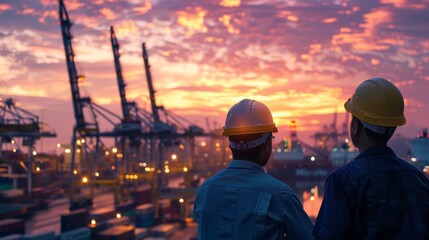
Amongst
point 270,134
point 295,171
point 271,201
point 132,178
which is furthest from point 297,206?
point 295,171

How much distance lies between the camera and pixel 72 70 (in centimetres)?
6303

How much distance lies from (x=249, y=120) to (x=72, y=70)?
62826 mm

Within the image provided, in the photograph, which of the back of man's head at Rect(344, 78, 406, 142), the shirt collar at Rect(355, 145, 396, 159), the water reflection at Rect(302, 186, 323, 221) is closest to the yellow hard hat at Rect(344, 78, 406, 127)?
the back of man's head at Rect(344, 78, 406, 142)

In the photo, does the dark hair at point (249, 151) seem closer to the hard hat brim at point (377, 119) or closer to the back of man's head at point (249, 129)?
the back of man's head at point (249, 129)

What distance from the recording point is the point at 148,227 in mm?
44281

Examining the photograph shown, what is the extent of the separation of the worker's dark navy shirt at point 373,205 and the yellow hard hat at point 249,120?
654 mm

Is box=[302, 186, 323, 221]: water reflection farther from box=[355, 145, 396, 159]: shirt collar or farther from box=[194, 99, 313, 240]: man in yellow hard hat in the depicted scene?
box=[355, 145, 396, 159]: shirt collar

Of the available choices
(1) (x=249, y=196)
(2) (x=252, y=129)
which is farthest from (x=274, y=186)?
(2) (x=252, y=129)

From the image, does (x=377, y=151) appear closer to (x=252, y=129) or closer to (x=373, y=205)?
(x=373, y=205)

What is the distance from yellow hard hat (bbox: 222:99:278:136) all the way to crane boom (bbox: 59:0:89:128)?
60864mm

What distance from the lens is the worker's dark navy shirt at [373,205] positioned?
2.53m

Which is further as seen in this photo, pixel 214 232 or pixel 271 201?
pixel 214 232

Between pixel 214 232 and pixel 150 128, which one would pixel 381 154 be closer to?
pixel 214 232

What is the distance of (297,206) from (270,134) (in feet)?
1.75
